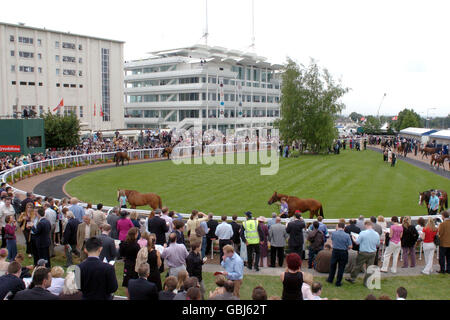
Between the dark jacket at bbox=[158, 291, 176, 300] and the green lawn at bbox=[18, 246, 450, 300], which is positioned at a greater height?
the dark jacket at bbox=[158, 291, 176, 300]

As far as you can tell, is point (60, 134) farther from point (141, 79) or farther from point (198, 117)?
point (141, 79)

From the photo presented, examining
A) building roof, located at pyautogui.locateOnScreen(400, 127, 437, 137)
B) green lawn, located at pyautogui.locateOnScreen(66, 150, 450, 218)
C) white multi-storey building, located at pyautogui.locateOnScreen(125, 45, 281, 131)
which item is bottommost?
green lawn, located at pyautogui.locateOnScreen(66, 150, 450, 218)

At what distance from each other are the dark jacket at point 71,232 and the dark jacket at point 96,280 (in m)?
4.03

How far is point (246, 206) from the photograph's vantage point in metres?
15.9

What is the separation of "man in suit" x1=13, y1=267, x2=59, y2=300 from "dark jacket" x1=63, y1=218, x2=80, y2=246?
13.5ft

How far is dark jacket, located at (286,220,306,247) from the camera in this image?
352 inches

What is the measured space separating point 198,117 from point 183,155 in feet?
93.2

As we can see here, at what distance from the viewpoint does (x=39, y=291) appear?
4.79m

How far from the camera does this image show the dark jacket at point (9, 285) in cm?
525

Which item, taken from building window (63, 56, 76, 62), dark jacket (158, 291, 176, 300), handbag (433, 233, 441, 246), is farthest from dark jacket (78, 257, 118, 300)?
building window (63, 56, 76, 62)

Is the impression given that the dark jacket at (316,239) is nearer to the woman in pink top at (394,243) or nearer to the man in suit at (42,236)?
the woman in pink top at (394,243)

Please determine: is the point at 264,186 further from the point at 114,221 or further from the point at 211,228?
the point at 114,221

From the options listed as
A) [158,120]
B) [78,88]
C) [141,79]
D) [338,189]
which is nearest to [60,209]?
[338,189]

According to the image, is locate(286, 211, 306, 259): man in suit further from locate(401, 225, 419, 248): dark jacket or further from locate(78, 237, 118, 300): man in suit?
locate(78, 237, 118, 300): man in suit
